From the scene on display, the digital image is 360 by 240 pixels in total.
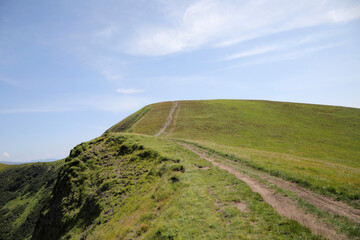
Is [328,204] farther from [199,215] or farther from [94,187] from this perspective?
[94,187]

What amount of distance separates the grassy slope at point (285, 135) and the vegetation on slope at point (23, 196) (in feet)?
238

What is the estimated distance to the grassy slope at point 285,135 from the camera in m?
25.6

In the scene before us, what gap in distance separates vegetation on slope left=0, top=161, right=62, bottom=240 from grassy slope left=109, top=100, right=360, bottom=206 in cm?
7252

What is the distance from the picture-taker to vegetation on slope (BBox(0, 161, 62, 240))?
89438 millimetres

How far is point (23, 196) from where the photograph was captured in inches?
A: 5295

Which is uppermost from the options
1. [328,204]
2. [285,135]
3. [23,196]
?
[285,135]

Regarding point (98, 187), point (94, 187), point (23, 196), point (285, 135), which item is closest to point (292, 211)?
point (98, 187)

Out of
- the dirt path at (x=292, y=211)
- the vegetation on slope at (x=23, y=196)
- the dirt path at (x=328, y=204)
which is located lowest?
the vegetation on slope at (x=23, y=196)

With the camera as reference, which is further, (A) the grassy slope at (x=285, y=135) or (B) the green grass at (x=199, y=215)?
(A) the grassy slope at (x=285, y=135)

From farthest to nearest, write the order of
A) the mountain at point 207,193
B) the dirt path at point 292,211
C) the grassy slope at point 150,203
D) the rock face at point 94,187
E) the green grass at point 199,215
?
the rock face at point 94,187, the mountain at point 207,193, the grassy slope at point 150,203, the green grass at point 199,215, the dirt path at point 292,211

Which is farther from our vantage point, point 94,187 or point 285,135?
point 285,135

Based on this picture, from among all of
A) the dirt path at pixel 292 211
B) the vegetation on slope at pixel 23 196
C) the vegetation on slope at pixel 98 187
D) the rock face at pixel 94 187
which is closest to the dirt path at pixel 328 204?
the dirt path at pixel 292 211

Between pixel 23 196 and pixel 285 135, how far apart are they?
191 meters

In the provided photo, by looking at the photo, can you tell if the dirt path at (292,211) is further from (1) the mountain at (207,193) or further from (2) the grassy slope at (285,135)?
(2) the grassy slope at (285,135)
